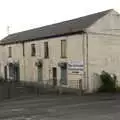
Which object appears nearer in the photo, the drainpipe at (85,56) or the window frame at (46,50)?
the drainpipe at (85,56)

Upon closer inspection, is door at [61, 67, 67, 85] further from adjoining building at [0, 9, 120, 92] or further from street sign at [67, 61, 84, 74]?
street sign at [67, 61, 84, 74]

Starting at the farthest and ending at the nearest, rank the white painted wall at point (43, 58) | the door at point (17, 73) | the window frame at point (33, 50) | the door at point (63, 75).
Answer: the door at point (17, 73)
the window frame at point (33, 50)
the door at point (63, 75)
the white painted wall at point (43, 58)

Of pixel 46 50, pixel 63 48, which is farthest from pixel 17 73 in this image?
pixel 63 48

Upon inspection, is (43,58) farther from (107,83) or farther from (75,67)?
(107,83)

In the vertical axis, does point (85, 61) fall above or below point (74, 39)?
below

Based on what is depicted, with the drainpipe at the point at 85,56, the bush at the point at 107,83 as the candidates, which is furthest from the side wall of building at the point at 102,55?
the bush at the point at 107,83

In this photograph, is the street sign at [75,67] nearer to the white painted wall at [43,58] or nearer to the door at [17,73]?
the white painted wall at [43,58]

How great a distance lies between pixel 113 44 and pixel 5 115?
19446 mm

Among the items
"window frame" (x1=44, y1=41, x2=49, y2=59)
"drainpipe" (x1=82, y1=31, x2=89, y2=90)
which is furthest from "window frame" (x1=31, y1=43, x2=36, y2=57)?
"drainpipe" (x1=82, y1=31, x2=89, y2=90)

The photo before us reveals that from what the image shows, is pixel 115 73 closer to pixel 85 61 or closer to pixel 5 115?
pixel 85 61

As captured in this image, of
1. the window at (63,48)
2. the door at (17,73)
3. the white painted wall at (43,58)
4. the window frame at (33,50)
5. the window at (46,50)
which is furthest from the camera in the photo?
the door at (17,73)

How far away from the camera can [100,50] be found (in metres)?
34.2

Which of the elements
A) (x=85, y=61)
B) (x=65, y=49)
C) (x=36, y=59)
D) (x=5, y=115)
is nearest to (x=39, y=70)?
(x=36, y=59)

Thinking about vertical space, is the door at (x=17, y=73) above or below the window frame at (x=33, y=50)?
below
